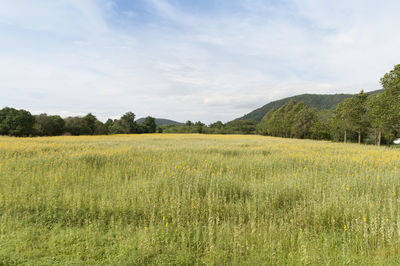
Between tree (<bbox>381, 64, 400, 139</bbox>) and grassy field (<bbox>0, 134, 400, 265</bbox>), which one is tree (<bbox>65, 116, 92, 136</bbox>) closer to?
grassy field (<bbox>0, 134, 400, 265</bbox>)

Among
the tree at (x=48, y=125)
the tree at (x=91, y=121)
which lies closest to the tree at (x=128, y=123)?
the tree at (x=91, y=121)

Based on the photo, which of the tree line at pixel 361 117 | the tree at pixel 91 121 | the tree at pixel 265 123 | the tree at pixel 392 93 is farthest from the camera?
the tree at pixel 265 123

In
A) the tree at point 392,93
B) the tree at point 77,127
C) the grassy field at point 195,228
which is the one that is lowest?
the grassy field at point 195,228

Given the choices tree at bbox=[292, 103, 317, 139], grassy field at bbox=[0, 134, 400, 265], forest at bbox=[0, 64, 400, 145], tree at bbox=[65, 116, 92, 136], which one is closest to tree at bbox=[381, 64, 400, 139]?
forest at bbox=[0, 64, 400, 145]

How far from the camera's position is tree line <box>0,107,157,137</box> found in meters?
43.7

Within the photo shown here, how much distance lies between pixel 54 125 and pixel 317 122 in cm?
7220

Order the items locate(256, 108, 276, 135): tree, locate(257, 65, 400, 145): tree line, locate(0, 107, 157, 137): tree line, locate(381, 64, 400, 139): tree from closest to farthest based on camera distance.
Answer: locate(381, 64, 400, 139): tree
locate(257, 65, 400, 145): tree line
locate(0, 107, 157, 137): tree line
locate(256, 108, 276, 135): tree

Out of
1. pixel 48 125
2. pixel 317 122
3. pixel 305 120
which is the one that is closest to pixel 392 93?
pixel 305 120

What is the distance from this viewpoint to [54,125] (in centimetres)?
5231

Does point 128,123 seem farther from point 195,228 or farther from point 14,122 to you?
point 195,228

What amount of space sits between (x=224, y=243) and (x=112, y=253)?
6.25 ft

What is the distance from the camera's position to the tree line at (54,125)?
43656 millimetres

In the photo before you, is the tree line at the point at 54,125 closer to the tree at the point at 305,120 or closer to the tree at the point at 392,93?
the tree at the point at 305,120

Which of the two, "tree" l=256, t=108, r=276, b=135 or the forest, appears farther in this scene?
"tree" l=256, t=108, r=276, b=135
